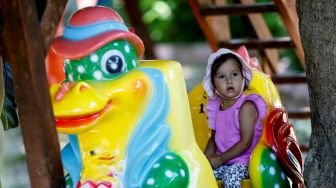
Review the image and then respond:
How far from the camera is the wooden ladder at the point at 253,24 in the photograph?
5.88 meters

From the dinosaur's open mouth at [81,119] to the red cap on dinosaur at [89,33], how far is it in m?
0.24

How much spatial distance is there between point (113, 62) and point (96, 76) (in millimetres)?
90

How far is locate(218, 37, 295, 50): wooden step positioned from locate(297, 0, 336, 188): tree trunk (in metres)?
1.96

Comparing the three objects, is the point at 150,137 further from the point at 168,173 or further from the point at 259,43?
the point at 259,43

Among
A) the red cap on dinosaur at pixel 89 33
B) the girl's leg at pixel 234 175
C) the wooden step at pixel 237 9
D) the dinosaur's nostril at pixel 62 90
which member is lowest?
the girl's leg at pixel 234 175

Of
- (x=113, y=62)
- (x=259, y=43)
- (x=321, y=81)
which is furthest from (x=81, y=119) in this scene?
(x=259, y=43)

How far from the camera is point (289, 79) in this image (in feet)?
20.9

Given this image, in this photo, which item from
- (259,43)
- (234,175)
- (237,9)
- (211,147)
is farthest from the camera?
(259,43)

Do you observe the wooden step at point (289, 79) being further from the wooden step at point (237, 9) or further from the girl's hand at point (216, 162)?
the girl's hand at point (216, 162)

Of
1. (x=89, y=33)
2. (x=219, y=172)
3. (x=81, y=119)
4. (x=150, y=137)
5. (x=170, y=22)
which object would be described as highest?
(x=89, y=33)

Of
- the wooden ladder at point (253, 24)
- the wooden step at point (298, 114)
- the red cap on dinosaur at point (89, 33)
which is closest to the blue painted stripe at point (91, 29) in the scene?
the red cap on dinosaur at point (89, 33)

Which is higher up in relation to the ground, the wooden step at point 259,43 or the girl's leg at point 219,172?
the wooden step at point 259,43

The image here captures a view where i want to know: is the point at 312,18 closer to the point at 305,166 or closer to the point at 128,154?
the point at 305,166

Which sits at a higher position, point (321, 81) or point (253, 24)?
point (321, 81)
